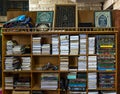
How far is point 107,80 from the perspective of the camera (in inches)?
130

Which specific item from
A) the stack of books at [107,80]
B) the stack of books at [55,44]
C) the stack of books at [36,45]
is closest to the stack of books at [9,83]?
the stack of books at [36,45]

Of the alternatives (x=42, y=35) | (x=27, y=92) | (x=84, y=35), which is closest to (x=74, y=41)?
(x=84, y=35)

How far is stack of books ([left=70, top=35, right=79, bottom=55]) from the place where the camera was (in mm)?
3289

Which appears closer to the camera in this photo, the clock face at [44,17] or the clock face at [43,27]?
the clock face at [43,27]

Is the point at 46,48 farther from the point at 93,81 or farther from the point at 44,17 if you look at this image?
the point at 93,81

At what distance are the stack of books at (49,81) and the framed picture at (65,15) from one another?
2.26ft

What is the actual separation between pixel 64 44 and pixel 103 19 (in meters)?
0.65

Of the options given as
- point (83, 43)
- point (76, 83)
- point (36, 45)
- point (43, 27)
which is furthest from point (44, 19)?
point (76, 83)

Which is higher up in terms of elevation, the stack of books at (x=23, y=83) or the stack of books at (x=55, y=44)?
the stack of books at (x=55, y=44)

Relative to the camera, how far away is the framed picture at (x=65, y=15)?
3396 millimetres

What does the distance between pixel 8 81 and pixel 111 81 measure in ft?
4.52

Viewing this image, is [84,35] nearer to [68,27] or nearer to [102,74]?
[68,27]

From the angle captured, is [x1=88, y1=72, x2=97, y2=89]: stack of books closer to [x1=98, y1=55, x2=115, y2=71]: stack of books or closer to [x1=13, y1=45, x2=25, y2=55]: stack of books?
[x1=98, y1=55, x2=115, y2=71]: stack of books

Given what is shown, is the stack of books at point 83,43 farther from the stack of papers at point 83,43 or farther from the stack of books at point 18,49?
the stack of books at point 18,49
